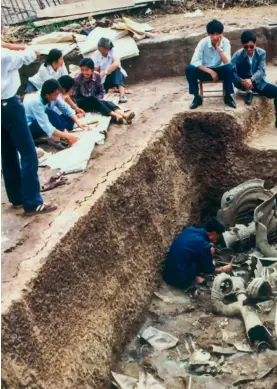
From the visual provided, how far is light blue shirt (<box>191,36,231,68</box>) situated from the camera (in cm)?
949

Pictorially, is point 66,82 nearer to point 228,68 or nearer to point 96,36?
point 228,68

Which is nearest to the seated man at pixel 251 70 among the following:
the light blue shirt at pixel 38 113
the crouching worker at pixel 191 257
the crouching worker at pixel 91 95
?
the crouching worker at pixel 91 95

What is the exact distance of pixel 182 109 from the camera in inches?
385

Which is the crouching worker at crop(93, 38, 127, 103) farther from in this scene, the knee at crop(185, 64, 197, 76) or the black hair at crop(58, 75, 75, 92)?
the black hair at crop(58, 75, 75, 92)

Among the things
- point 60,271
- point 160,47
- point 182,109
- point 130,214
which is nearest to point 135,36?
point 160,47

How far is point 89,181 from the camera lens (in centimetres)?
754

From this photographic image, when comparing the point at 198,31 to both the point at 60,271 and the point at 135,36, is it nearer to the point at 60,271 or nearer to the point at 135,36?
the point at 135,36

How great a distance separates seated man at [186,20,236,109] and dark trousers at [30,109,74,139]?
195 cm

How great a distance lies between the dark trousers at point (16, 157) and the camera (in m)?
6.21

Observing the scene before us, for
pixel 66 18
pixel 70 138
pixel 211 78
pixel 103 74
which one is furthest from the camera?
pixel 66 18

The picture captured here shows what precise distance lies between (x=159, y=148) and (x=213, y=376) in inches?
124

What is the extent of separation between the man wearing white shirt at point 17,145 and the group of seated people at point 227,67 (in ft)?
11.6

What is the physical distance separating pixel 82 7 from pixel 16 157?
7.03 metres

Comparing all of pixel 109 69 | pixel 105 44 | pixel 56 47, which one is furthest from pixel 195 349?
pixel 56 47
